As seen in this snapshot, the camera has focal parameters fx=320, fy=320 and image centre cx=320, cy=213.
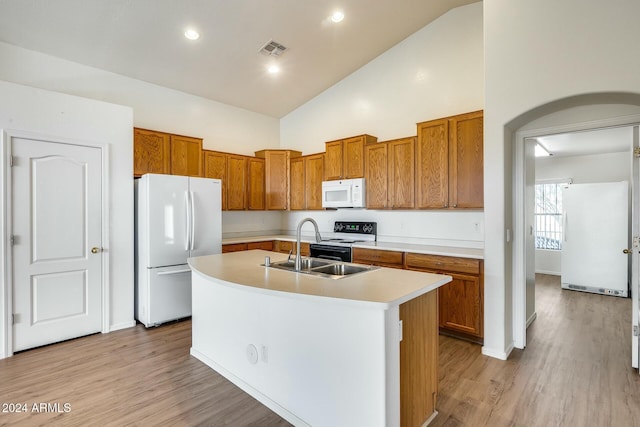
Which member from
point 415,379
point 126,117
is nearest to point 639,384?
point 415,379

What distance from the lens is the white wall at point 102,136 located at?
9.98ft

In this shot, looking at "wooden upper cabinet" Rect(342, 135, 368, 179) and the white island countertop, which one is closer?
the white island countertop

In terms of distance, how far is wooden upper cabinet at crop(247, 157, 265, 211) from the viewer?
5.40 meters

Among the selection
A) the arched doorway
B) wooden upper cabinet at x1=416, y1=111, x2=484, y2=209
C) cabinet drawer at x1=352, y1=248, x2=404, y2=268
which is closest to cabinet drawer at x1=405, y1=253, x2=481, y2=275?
cabinet drawer at x1=352, y1=248, x2=404, y2=268

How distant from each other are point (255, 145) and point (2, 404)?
454 cm

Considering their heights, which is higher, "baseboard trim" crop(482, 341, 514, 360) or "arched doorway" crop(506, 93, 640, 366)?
"arched doorway" crop(506, 93, 640, 366)

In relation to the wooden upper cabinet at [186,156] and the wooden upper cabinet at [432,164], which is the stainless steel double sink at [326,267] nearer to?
the wooden upper cabinet at [432,164]

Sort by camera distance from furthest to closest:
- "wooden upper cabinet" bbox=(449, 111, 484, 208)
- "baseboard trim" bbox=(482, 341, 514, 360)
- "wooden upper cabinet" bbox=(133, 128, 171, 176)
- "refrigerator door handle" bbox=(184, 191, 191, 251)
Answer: "wooden upper cabinet" bbox=(133, 128, 171, 176) < "refrigerator door handle" bbox=(184, 191, 191, 251) < "wooden upper cabinet" bbox=(449, 111, 484, 208) < "baseboard trim" bbox=(482, 341, 514, 360)

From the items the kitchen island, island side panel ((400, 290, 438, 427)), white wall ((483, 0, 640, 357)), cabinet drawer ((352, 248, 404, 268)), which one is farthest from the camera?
cabinet drawer ((352, 248, 404, 268))

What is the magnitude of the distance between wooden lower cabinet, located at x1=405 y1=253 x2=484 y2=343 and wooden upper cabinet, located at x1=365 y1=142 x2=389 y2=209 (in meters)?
1.09

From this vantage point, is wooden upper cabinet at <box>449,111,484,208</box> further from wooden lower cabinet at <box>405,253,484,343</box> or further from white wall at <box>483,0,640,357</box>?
wooden lower cabinet at <box>405,253,484,343</box>

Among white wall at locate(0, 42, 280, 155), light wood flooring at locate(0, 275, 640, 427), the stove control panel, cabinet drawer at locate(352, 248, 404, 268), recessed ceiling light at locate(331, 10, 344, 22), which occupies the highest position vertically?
recessed ceiling light at locate(331, 10, 344, 22)

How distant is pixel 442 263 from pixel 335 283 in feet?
6.27

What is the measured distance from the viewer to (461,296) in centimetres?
331
